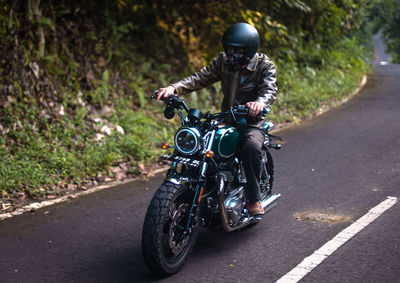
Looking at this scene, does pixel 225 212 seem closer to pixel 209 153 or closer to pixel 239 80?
pixel 209 153

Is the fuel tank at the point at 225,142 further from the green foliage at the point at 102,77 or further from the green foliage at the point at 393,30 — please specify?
the green foliage at the point at 393,30

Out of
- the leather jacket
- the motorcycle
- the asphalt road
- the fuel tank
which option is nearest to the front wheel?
the motorcycle

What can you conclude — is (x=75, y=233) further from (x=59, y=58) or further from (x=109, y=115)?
(x=59, y=58)

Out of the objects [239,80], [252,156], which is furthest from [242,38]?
[252,156]

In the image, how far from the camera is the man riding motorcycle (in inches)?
208

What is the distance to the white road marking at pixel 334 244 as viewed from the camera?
473cm

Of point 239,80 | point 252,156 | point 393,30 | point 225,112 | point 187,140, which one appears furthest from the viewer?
point 393,30

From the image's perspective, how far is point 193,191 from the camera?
4957 millimetres

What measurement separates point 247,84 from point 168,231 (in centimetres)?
181

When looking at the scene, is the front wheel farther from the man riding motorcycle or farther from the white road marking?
the white road marking

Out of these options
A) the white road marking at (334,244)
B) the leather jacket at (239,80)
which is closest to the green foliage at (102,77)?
the leather jacket at (239,80)

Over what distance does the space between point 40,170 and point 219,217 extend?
12.0 ft

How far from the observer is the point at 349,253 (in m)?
5.14

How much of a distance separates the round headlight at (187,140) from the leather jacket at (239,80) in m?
0.84
